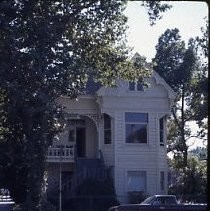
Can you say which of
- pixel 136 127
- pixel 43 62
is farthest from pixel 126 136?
pixel 43 62

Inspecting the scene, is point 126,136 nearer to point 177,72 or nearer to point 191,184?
point 191,184

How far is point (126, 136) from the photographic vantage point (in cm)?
3541

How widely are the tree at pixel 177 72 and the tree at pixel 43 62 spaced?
74.4 ft

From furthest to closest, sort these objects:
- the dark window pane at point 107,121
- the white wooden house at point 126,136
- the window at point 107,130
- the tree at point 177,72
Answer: the tree at point 177,72 < the dark window pane at point 107,121 < the window at point 107,130 < the white wooden house at point 126,136

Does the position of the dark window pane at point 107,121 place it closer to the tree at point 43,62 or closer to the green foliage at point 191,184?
the green foliage at point 191,184

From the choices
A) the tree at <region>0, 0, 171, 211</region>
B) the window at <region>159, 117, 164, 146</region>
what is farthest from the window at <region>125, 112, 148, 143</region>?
the tree at <region>0, 0, 171, 211</region>

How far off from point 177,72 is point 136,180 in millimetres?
16934

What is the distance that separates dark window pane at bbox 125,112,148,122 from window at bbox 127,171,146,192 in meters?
3.34

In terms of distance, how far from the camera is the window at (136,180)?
3524 cm

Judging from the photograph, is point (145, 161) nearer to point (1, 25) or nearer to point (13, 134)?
point (13, 134)

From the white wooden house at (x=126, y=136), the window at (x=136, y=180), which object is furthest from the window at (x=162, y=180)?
the window at (x=136, y=180)

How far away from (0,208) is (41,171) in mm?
12372

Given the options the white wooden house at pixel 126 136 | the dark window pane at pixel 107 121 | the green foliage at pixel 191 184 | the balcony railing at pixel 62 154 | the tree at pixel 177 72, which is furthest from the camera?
the tree at pixel 177 72

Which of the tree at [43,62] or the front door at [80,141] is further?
the front door at [80,141]
